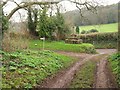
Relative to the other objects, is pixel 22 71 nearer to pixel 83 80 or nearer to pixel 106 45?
pixel 83 80

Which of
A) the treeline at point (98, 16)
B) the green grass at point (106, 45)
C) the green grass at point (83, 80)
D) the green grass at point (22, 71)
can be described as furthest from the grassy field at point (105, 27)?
the green grass at point (83, 80)

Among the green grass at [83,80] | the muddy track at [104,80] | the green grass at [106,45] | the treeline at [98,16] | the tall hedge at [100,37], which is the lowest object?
the muddy track at [104,80]

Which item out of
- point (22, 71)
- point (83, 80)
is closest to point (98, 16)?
point (83, 80)

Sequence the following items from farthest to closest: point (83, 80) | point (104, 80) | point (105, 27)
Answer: point (105, 27) → point (104, 80) → point (83, 80)

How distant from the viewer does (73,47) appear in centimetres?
2920

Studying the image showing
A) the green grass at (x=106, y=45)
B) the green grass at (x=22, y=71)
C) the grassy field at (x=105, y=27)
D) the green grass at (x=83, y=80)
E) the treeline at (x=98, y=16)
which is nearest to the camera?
the green grass at (x=22, y=71)

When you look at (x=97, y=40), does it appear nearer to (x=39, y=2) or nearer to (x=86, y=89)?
(x=39, y=2)

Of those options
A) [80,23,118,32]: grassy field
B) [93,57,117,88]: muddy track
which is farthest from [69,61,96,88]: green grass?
[80,23,118,32]: grassy field

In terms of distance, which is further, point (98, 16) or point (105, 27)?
point (105, 27)

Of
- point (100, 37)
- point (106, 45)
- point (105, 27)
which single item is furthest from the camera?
point (105, 27)

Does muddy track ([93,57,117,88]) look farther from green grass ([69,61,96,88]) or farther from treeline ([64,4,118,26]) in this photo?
treeline ([64,4,118,26])

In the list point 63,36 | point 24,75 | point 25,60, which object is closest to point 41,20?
point 63,36

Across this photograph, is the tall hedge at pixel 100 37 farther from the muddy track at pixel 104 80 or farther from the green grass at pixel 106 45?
the muddy track at pixel 104 80

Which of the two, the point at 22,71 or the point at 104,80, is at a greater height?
the point at 22,71
